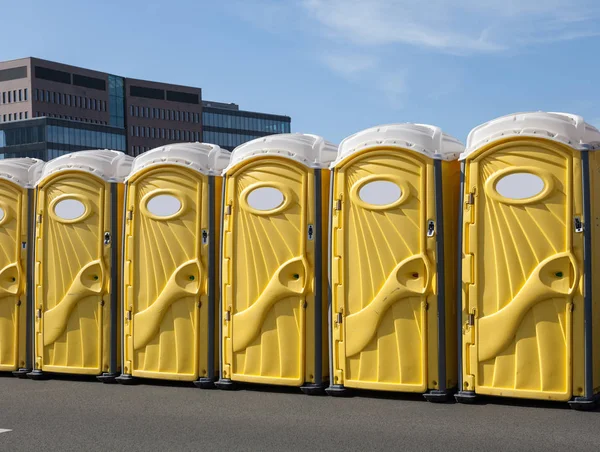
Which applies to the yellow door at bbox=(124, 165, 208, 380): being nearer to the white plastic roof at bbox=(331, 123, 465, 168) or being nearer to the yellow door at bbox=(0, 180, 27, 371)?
the yellow door at bbox=(0, 180, 27, 371)

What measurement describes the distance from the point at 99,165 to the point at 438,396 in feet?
13.3

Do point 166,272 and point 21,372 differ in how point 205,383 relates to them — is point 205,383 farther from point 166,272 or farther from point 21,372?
point 21,372

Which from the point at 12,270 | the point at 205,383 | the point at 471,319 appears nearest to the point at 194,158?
the point at 205,383

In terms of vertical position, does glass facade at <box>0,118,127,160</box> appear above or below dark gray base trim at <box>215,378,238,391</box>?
above

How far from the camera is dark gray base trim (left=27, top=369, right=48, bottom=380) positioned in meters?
10.4

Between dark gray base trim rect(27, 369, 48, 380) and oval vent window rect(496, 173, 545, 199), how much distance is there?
5.15 meters

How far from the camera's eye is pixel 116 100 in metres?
115

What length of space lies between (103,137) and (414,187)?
10202 centimetres

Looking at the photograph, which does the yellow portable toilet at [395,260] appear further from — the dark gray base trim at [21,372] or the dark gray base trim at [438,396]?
the dark gray base trim at [21,372]

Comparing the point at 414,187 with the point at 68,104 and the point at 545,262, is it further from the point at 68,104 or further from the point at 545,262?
the point at 68,104

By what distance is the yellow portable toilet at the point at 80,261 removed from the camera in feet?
32.6

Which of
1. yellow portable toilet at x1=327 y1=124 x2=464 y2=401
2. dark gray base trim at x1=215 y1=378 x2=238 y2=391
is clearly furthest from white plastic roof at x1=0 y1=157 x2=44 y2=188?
yellow portable toilet at x1=327 y1=124 x2=464 y2=401

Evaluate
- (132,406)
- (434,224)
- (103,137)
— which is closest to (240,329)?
(132,406)

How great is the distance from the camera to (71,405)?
8703 millimetres
